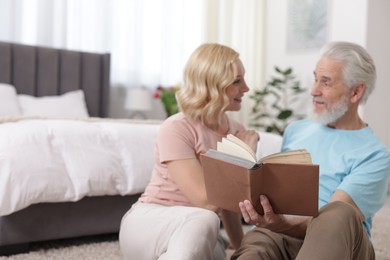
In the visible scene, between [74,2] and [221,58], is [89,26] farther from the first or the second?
[221,58]

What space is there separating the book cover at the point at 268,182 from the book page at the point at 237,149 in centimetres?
2

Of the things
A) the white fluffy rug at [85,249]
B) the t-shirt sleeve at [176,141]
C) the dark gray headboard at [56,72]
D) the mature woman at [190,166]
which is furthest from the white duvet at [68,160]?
the dark gray headboard at [56,72]

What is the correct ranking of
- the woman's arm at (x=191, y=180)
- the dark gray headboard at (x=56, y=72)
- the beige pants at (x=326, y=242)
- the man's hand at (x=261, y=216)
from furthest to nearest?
the dark gray headboard at (x=56, y=72) < the woman's arm at (x=191, y=180) < the man's hand at (x=261, y=216) < the beige pants at (x=326, y=242)

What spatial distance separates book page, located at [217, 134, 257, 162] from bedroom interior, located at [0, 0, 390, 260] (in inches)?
46.6

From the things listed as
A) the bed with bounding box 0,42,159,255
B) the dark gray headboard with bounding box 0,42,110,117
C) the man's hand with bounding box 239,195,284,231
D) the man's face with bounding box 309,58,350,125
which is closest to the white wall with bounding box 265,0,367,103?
the dark gray headboard with bounding box 0,42,110,117

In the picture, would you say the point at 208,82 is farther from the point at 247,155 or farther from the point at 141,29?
the point at 141,29

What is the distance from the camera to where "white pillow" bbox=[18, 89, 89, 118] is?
4168 mm

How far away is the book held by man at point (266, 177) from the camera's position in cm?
132

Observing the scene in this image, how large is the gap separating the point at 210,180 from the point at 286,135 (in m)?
0.76

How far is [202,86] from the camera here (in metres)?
1.83

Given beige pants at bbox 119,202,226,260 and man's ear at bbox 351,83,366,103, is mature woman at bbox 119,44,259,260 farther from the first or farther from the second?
man's ear at bbox 351,83,366,103

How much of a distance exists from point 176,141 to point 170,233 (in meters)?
0.32

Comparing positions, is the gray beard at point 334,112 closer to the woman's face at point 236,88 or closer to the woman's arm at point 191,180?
the woman's face at point 236,88

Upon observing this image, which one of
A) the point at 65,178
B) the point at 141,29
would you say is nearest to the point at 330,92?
the point at 65,178
